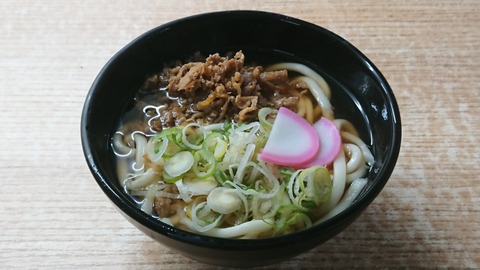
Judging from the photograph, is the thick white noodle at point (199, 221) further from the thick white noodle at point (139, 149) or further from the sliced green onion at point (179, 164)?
the thick white noodle at point (139, 149)

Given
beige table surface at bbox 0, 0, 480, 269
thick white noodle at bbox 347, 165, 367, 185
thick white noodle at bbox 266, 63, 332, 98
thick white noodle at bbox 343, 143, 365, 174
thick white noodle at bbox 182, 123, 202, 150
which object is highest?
thick white noodle at bbox 266, 63, 332, 98

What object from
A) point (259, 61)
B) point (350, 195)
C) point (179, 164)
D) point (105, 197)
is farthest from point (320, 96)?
point (105, 197)

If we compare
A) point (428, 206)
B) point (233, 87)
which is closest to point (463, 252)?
point (428, 206)

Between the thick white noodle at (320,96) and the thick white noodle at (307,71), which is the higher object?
the thick white noodle at (307,71)

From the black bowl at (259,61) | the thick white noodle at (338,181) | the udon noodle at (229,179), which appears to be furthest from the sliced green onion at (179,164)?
the thick white noodle at (338,181)

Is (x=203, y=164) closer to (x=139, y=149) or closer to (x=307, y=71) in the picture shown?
(x=139, y=149)

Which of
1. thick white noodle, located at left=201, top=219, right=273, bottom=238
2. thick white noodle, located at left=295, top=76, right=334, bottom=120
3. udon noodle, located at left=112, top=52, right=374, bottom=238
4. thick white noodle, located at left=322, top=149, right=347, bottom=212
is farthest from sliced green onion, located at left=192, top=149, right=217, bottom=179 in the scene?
thick white noodle, located at left=295, top=76, right=334, bottom=120

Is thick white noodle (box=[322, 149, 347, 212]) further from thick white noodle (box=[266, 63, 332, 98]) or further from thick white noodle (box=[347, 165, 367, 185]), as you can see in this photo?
thick white noodle (box=[266, 63, 332, 98])
